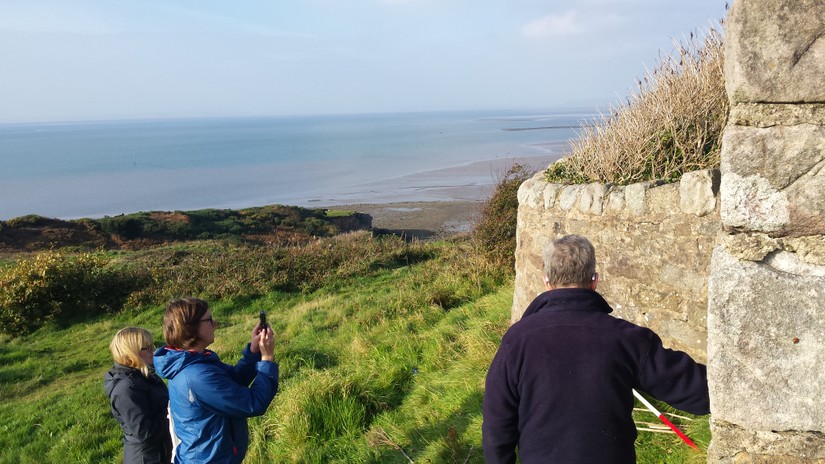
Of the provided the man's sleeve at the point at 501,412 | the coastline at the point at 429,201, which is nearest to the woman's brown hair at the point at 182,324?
the man's sleeve at the point at 501,412

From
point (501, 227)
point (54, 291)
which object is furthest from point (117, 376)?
point (54, 291)

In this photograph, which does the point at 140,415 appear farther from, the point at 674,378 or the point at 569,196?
the point at 569,196

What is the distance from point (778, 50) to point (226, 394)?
291 cm

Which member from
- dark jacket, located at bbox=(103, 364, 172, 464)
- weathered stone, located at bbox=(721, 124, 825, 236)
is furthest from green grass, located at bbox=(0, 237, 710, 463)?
weathered stone, located at bbox=(721, 124, 825, 236)

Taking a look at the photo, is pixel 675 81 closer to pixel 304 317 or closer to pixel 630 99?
pixel 630 99

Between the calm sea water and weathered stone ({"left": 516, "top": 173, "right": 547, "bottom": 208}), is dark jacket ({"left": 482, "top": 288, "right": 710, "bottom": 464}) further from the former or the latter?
the calm sea water

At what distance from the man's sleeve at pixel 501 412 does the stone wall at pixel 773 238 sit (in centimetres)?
75

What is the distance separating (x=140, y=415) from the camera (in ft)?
12.7

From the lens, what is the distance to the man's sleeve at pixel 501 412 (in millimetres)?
2305

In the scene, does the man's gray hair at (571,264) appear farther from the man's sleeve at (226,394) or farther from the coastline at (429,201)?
the coastline at (429,201)

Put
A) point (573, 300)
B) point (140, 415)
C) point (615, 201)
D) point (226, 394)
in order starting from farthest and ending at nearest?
1. point (615, 201)
2. point (140, 415)
3. point (226, 394)
4. point (573, 300)

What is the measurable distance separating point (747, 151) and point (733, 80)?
245 mm

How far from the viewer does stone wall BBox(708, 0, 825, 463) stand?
1.78m

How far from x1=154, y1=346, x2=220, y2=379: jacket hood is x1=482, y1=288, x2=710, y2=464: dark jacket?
176 cm
